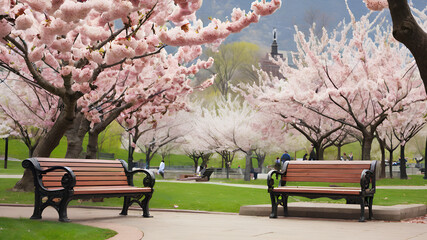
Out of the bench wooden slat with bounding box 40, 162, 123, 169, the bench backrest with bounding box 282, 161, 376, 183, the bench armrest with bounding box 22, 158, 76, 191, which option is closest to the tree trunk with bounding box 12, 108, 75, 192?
the bench wooden slat with bounding box 40, 162, 123, 169

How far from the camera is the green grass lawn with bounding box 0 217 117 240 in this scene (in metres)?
5.94

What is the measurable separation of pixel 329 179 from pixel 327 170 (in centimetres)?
18

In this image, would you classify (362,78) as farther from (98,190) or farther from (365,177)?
(98,190)

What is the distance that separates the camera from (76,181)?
29.7 feet

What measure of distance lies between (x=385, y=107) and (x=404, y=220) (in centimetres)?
1426

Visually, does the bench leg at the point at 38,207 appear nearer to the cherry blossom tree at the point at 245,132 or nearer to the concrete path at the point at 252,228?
the concrete path at the point at 252,228

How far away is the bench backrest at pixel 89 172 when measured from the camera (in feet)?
28.1

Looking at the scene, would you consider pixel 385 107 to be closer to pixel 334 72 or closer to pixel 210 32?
pixel 334 72

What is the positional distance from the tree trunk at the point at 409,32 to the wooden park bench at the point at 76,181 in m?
5.09

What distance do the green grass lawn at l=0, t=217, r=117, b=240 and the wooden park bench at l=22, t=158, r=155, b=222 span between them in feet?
2.91

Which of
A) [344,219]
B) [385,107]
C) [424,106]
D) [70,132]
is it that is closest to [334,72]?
[385,107]

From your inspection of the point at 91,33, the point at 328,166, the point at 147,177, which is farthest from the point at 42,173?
the point at 328,166

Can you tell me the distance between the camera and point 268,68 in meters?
103

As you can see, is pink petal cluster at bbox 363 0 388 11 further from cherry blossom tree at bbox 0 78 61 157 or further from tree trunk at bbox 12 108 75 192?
cherry blossom tree at bbox 0 78 61 157
